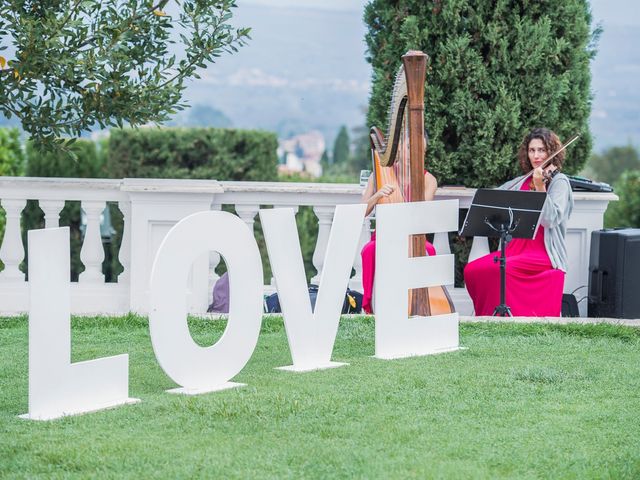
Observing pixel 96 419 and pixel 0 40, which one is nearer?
pixel 96 419

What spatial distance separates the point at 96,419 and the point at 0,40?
8.72ft

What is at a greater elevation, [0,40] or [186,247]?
[0,40]

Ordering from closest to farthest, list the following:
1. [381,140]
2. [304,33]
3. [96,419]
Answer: [96,419] < [381,140] < [304,33]

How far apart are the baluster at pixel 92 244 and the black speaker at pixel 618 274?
12.3ft

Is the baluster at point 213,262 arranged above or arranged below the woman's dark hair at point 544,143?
below

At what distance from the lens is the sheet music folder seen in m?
7.67

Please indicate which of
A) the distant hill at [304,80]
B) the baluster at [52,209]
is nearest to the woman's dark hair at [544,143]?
the baluster at [52,209]

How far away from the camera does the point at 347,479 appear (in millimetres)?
3969

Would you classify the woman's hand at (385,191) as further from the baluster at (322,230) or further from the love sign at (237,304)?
the love sign at (237,304)

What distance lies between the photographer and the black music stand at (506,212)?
25.2 ft

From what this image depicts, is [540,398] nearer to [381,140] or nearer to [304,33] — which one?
[381,140]

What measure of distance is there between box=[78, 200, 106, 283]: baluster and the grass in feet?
5.60

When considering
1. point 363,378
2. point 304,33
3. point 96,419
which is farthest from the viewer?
point 304,33

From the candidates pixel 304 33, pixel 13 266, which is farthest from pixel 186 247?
pixel 304 33
